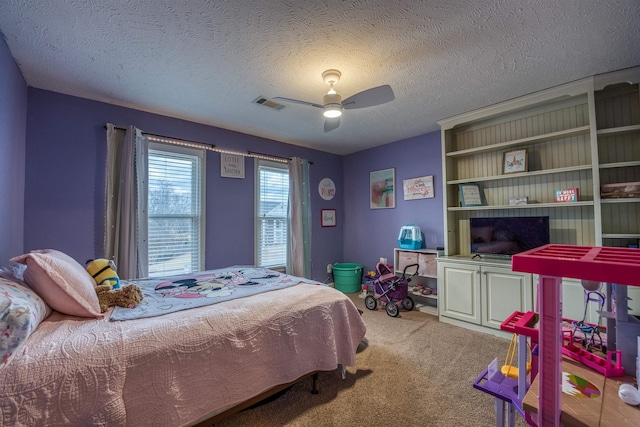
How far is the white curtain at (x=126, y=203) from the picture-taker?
2797 millimetres

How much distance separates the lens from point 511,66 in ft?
7.40

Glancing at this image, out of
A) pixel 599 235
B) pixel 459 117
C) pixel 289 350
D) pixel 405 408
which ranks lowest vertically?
pixel 405 408

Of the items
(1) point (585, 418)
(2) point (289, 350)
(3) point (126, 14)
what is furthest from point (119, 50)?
(1) point (585, 418)

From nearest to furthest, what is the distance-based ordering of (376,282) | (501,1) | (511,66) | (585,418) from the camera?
(585,418), (501,1), (511,66), (376,282)

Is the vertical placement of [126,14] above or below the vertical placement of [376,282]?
above

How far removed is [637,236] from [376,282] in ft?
8.12

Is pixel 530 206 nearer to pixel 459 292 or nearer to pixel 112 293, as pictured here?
pixel 459 292

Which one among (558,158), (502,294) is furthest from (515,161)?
(502,294)

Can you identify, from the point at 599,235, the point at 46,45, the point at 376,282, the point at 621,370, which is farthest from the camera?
the point at 376,282

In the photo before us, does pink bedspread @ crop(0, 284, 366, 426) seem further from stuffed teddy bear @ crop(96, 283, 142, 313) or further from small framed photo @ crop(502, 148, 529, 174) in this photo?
small framed photo @ crop(502, 148, 529, 174)

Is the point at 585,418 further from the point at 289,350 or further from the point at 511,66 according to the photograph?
the point at 511,66

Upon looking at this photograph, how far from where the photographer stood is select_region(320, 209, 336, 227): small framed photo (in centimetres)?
484

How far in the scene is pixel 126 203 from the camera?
9.28 feet

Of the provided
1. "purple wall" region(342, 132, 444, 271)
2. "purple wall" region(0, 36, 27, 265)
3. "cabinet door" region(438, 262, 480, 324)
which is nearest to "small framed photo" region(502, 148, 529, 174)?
"purple wall" region(342, 132, 444, 271)
